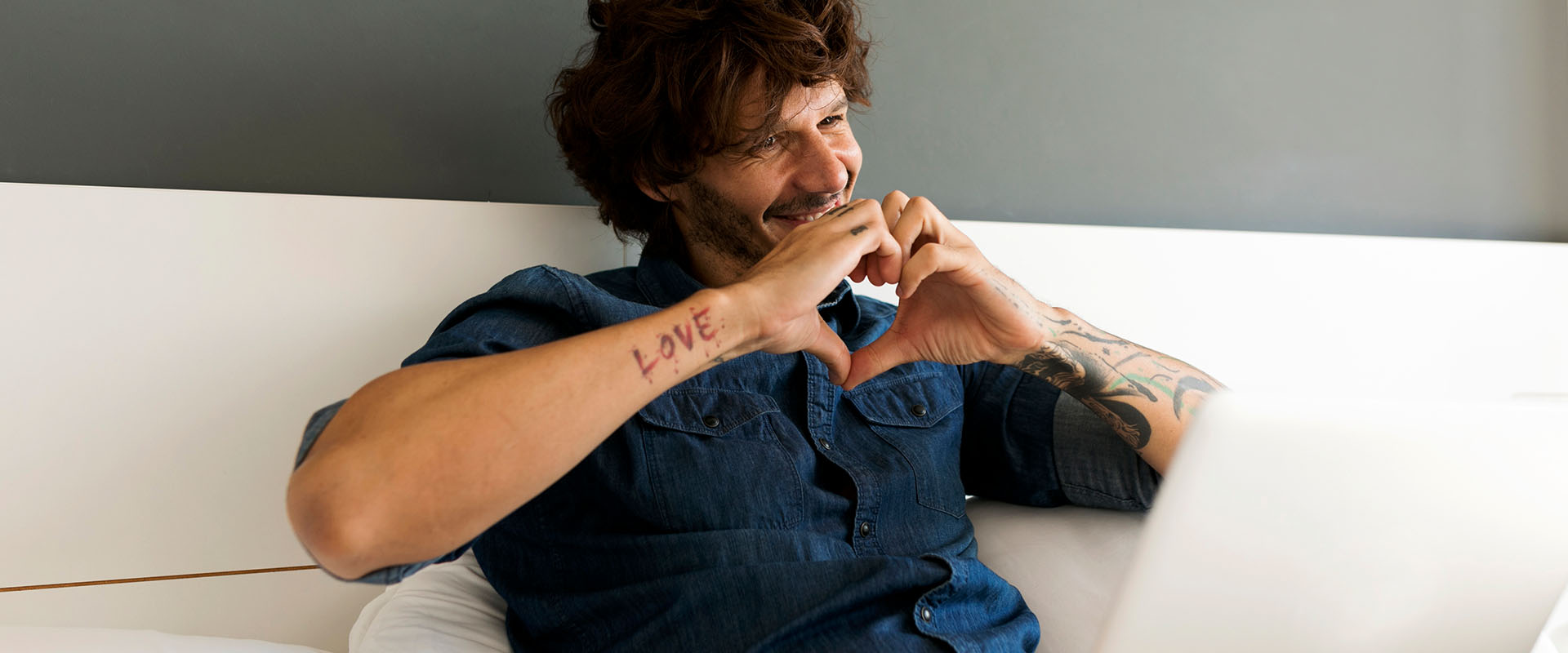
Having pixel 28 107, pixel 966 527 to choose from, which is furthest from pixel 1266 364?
pixel 28 107

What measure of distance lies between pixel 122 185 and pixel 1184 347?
164cm

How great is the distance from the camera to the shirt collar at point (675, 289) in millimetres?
1238

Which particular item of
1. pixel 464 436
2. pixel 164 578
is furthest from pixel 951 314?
pixel 164 578

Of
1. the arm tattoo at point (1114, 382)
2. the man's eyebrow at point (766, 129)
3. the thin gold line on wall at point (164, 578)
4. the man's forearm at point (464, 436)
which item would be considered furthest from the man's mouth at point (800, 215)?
the thin gold line on wall at point (164, 578)

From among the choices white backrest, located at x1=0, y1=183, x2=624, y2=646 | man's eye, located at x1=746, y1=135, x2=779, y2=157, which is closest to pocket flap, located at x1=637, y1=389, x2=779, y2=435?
man's eye, located at x1=746, y1=135, x2=779, y2=157

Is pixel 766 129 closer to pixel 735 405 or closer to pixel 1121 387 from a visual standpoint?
pixel 735 405

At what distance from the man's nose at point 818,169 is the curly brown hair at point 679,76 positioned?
0.07 meters

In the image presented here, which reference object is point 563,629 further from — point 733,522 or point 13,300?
point 13,300

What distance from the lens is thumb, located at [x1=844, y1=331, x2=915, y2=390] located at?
111 cm

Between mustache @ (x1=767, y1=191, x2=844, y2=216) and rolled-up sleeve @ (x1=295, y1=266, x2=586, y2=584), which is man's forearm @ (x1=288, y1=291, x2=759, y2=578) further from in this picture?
mustache @ (x1=767, y1=191, x2=844, y2=216)

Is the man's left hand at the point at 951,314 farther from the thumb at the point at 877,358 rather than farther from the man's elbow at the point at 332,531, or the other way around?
the man's elbow at the point at 332,531

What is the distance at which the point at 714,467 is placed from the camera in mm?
1045

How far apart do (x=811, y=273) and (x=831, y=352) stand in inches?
6.2

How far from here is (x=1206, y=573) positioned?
0.58 meters
